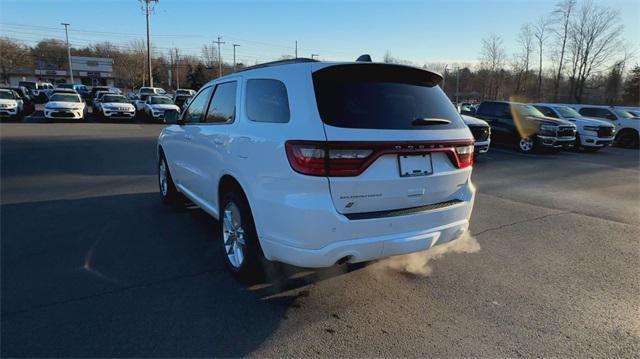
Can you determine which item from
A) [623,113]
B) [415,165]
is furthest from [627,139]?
[415,165]

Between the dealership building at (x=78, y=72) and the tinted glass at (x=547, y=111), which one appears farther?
the dealership building at (x=78, y=72)

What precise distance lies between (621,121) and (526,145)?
8665 millimetres

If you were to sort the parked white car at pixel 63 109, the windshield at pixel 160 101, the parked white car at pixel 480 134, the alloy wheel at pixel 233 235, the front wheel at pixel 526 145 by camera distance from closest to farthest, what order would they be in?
the alloy wheel at pixel 233 235, the parked white car at pixel 480 134, the front wheel at pixel 526 145, the parked white car at pixel 63 109, the windshield at pixel 160 101

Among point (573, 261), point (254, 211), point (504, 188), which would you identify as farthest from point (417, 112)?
point (504, 188)

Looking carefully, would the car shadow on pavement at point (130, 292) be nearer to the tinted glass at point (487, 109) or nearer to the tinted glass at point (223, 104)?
the tinted glass at point (223, 104)

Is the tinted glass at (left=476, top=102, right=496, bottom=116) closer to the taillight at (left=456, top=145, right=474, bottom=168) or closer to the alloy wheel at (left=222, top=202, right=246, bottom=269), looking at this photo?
the taillight at (left=456, top=145, right=474, bottom=168)

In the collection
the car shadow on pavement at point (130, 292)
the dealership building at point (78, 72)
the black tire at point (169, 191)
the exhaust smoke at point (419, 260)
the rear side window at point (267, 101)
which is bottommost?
the car shadow on pavement at point (130, 292)

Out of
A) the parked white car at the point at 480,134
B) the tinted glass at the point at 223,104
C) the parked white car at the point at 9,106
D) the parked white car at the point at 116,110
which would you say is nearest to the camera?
the tinted glass at the point at 223,104

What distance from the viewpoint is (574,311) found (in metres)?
3.46

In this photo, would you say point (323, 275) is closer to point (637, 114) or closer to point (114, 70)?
point (637, 114)

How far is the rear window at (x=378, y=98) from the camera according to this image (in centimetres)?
317

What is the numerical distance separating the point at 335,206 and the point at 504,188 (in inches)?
260

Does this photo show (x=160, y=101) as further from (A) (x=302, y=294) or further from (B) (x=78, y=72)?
(B) (x=78, y=72)

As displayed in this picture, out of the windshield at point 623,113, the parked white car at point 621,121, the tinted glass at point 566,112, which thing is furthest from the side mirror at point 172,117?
the windshield at point 623,113
